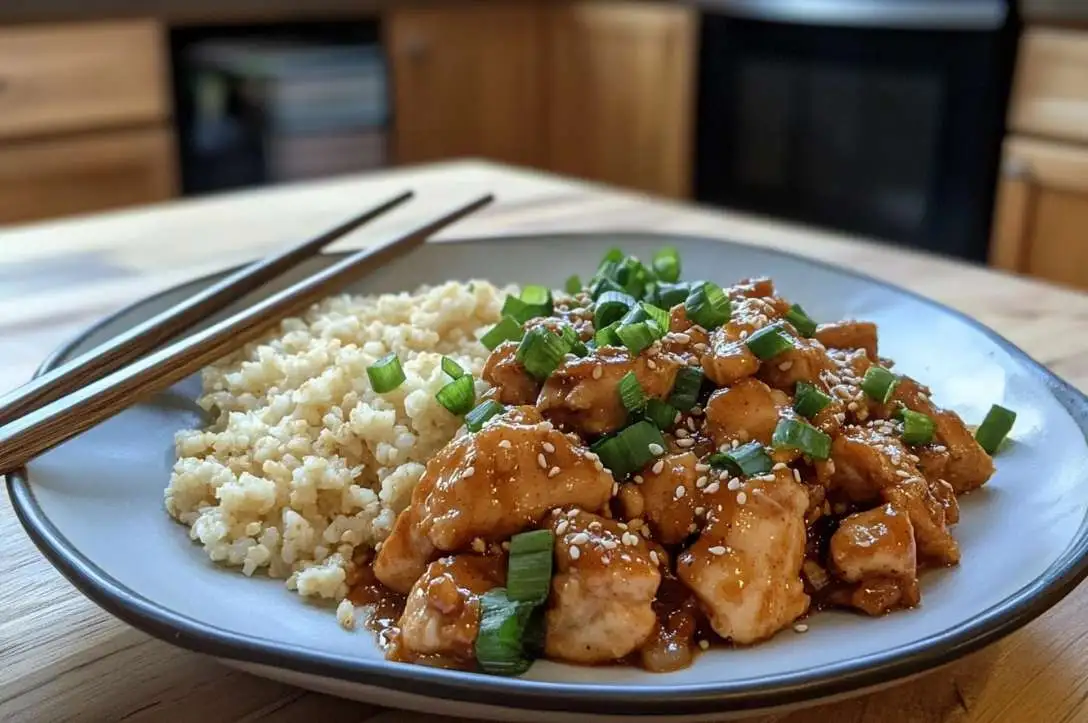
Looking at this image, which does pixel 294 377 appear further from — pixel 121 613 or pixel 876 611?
pixel 876 611

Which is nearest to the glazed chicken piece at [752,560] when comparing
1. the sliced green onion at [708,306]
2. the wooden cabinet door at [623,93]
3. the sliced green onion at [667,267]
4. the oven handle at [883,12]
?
the sliced green onion at [708,306]

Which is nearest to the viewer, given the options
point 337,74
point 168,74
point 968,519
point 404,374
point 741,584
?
point 741,584

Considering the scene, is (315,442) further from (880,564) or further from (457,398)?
(880,564)

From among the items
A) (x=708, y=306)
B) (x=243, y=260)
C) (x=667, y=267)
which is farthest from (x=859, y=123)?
(x=708, y=306)

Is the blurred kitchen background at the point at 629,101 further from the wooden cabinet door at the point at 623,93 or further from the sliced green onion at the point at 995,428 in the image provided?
the sliced green onion at the point at 995,428

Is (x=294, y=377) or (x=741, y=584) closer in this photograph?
(x=741, y=584)

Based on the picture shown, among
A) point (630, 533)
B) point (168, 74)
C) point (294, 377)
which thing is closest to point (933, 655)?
point (630, 533)

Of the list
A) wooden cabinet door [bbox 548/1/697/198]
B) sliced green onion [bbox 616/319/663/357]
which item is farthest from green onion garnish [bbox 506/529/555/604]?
wooden cabinet door [bbox 548/1/697/198]

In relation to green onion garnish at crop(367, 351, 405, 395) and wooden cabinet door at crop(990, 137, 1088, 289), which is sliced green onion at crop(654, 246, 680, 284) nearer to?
green onion garnish at crop(367, 351, 405, 395)
